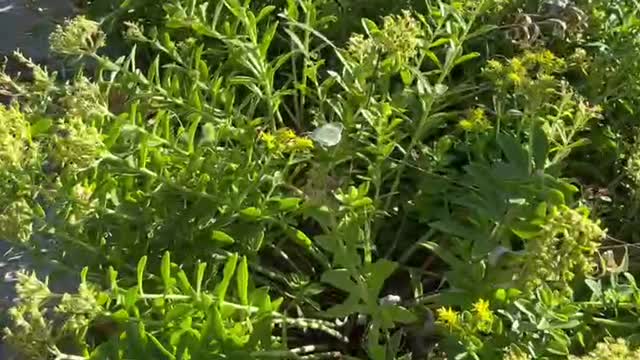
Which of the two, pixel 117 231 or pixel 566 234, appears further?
pixel 117 231

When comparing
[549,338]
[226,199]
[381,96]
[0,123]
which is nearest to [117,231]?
[226,199]

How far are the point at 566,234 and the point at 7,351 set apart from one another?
947 millimetres

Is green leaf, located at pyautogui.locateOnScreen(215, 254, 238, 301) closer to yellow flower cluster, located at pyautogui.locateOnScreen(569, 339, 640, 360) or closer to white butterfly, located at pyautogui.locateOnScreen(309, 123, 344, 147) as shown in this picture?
white butterfly, located at pyautogui.locateOnScreen(309, 123, 344, 147)

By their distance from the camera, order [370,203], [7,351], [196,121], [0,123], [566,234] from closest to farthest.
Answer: [566,234], [0,123], [370,203], [196,121], [7,351]

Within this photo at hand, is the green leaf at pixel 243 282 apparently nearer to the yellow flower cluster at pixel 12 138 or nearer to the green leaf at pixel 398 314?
the green leaf at pixel 398 314

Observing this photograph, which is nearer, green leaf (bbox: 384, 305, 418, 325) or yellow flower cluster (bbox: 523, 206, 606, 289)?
yellow flower cluster (bbox: 523, 206, 606, 289)

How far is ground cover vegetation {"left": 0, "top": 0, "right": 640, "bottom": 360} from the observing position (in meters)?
1.25

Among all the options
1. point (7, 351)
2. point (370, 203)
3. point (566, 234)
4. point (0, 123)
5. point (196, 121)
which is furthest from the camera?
point (7, 351)

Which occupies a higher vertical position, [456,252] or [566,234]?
[566,234]

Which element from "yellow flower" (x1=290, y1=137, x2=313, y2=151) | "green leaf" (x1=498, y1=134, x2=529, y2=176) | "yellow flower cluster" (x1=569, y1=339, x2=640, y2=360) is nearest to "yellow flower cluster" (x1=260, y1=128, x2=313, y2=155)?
"yellow flower" (x1=290, y1=137, x2=313, y2=151)

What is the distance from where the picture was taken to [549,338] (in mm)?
1229

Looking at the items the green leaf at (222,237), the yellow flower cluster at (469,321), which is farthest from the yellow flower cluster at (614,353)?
the green leaf at (222,237)

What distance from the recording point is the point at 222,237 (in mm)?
1422

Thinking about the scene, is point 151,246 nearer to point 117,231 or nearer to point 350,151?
point 117,231
